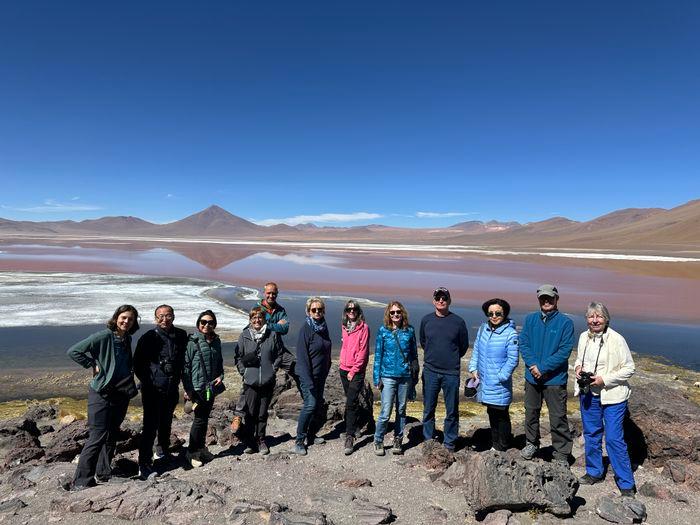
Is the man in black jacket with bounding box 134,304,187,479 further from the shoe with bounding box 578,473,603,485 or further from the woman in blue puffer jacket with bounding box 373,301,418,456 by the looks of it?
the shoe with bounding box 578,473,603,485

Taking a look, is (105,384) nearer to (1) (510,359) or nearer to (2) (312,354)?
(2) (312,354)

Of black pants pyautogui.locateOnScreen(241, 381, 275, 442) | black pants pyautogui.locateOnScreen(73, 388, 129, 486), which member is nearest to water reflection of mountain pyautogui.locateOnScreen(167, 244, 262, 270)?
black pants pyautogui.locateOnScreen(241, 381, 275, 442)

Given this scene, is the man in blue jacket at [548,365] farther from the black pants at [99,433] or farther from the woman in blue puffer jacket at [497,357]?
the black pants at [99,433]

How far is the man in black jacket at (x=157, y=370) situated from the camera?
15.3 feet

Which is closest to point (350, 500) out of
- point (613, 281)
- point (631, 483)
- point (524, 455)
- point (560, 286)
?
point (524, 455)

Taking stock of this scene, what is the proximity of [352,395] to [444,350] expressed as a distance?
1.35 meters

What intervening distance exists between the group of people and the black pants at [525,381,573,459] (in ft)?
0.04

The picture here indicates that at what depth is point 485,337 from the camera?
499cm

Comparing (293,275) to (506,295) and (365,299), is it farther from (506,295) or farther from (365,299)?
(506,295)

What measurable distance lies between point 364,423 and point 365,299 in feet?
51.2

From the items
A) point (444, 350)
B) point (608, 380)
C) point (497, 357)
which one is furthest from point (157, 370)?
point (608, 380)

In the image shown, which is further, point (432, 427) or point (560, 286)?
point (560, 286)

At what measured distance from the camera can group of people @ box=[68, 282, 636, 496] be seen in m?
4.43

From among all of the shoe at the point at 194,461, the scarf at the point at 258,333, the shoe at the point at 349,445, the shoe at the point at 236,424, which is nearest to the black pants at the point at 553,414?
the shoe at the point at 349,445
